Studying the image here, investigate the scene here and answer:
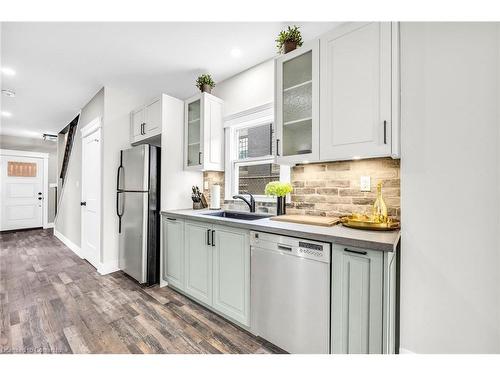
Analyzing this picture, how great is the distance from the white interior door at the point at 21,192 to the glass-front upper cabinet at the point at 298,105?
765 centimetres

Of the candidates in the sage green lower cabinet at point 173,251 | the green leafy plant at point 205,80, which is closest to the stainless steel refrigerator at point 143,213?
the sage green lower cabinet at point 173,251

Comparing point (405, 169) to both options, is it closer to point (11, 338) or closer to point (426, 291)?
point (426, 291)

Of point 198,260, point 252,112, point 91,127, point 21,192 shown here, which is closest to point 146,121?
point 91,127

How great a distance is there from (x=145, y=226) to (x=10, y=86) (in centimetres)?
297

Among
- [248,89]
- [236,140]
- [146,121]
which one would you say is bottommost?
[236,140]

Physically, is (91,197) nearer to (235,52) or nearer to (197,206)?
(197,206)

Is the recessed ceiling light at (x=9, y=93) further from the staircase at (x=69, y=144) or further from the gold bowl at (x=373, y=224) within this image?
the gold bowl at (x=373, y=224)

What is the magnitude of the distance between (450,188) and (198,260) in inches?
80.5

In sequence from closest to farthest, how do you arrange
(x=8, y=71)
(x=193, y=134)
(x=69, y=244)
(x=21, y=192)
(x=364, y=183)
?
(x=364, y=183)
(x=8, y=71)
(x=193, y=134)
(x=69, y=244)
(x=21, y=192)

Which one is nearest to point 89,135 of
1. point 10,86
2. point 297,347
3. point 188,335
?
point 10,86

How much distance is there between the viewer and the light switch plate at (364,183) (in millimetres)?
1770

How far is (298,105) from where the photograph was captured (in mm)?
1897

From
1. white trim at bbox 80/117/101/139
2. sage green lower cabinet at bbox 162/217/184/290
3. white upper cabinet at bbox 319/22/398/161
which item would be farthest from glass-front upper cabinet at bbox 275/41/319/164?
white trim at bbox 80/117/101/139

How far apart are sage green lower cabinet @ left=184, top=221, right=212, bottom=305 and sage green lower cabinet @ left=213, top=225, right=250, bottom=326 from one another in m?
0.09
